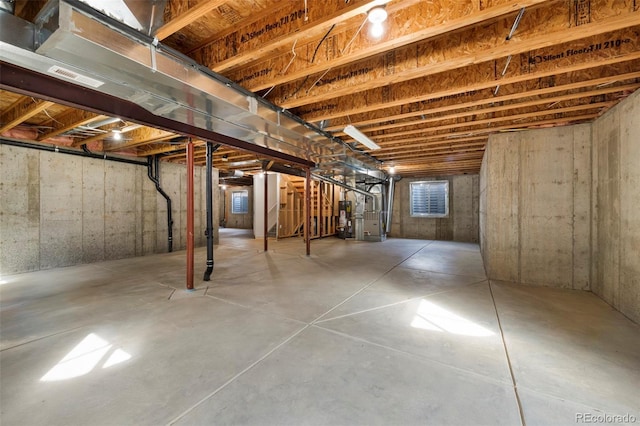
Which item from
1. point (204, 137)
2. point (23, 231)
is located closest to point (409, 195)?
point (204, 137)

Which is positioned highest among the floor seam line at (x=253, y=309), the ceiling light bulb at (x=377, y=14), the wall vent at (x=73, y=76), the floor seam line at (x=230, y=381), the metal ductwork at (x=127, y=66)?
the ceiling light bulb at (x=377, y=14)

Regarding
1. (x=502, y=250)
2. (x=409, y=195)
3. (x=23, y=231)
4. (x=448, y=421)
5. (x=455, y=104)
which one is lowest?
(x=448, y=421)

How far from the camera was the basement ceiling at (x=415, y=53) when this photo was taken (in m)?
1.65

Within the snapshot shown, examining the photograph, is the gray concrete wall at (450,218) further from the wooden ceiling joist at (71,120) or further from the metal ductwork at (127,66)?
the wooden ceiling joist at (71,120)

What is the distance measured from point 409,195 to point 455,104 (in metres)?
6.66

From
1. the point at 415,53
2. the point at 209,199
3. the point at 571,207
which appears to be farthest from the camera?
the point at 209,199

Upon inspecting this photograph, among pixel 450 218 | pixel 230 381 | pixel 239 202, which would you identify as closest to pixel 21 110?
pixel 230 381

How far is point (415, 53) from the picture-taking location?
7.22 feet

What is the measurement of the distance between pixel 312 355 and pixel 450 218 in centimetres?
839

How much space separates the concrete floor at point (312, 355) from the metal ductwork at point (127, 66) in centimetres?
209

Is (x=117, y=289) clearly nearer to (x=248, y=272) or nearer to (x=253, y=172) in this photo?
(x=248, y=272)

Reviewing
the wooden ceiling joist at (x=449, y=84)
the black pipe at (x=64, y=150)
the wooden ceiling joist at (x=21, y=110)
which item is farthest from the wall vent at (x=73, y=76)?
the black pipe at (x=64, y=150)

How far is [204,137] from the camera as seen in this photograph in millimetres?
3295

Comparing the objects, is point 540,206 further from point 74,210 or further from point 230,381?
point 74,210
